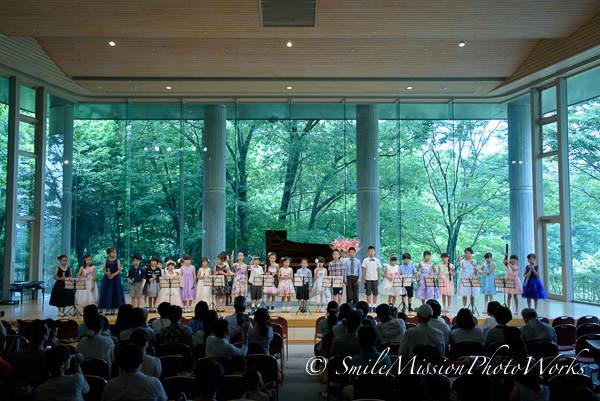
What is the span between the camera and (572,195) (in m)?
15.4

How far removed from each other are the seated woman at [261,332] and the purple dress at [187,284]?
7.30m

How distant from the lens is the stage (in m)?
11.4

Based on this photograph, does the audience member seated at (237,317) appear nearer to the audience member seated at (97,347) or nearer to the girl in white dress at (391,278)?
the audience member seated at (97,347)

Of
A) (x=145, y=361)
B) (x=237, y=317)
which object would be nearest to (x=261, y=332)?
(x=237, y=317)

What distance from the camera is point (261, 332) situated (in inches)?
250

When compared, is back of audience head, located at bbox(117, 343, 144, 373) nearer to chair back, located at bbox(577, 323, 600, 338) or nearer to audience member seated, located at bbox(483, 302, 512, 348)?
audience member seated, located at bbox(483, 302, 512, 348)

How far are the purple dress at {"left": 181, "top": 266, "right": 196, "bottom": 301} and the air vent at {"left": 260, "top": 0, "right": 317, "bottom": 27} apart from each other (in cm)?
669

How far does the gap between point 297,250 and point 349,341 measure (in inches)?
319

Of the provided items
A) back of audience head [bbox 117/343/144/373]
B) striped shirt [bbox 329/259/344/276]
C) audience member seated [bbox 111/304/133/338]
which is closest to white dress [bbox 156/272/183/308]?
striped shirt [bbox 329/259/344/276]

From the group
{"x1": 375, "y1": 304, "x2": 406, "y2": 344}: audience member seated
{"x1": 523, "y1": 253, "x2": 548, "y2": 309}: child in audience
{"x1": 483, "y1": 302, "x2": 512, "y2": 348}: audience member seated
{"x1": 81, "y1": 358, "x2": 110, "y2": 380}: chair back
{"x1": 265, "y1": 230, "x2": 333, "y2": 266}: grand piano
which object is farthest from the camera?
{"x1": 265, "y1": 230, "x2": 333, "y2": 266}: grand piano

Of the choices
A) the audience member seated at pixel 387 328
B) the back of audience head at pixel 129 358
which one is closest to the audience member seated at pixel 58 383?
the back of audience head at pixel 129 358

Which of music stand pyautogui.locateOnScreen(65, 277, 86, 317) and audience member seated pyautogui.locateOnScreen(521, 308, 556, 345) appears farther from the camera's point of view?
music stand pyautogui.locateOnScreen(65, 277, 86, 317)

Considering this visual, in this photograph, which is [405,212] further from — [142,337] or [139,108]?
[142,337]

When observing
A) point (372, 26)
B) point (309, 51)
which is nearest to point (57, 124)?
point (309, 51)
